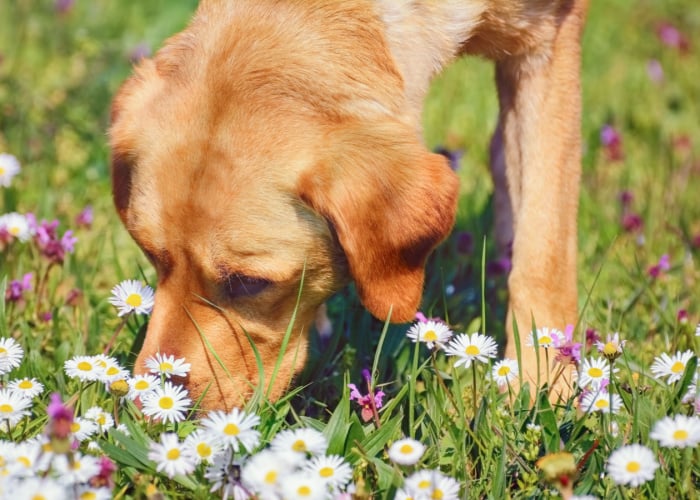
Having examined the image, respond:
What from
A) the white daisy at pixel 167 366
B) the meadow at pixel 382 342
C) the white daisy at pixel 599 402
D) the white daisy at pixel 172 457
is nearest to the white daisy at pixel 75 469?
the meadow at pixel 382 342

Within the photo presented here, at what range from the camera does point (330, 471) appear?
2.10 metres

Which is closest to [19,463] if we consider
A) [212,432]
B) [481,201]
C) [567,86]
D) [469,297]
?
[212,432]

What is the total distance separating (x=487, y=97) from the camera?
5.64 meters

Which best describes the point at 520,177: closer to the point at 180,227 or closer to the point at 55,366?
the point at 180,227

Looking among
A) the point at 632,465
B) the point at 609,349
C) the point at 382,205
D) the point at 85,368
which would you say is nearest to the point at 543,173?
the point at 382,205

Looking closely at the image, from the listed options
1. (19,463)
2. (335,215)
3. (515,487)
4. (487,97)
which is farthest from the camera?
(487,97)

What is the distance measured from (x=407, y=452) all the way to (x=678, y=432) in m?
0.59

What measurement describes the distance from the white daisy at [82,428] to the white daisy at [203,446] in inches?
11.1

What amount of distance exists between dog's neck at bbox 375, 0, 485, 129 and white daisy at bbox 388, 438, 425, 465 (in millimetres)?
1196

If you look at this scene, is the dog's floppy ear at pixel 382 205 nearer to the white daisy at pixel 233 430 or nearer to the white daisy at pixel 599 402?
the white daisy at pixel 599 402

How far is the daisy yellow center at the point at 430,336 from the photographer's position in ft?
8.28

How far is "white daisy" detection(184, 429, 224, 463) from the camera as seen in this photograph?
7.04 feet

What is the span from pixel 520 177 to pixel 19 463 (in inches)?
83.8

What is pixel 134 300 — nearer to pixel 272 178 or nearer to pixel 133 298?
pixel 133 298
